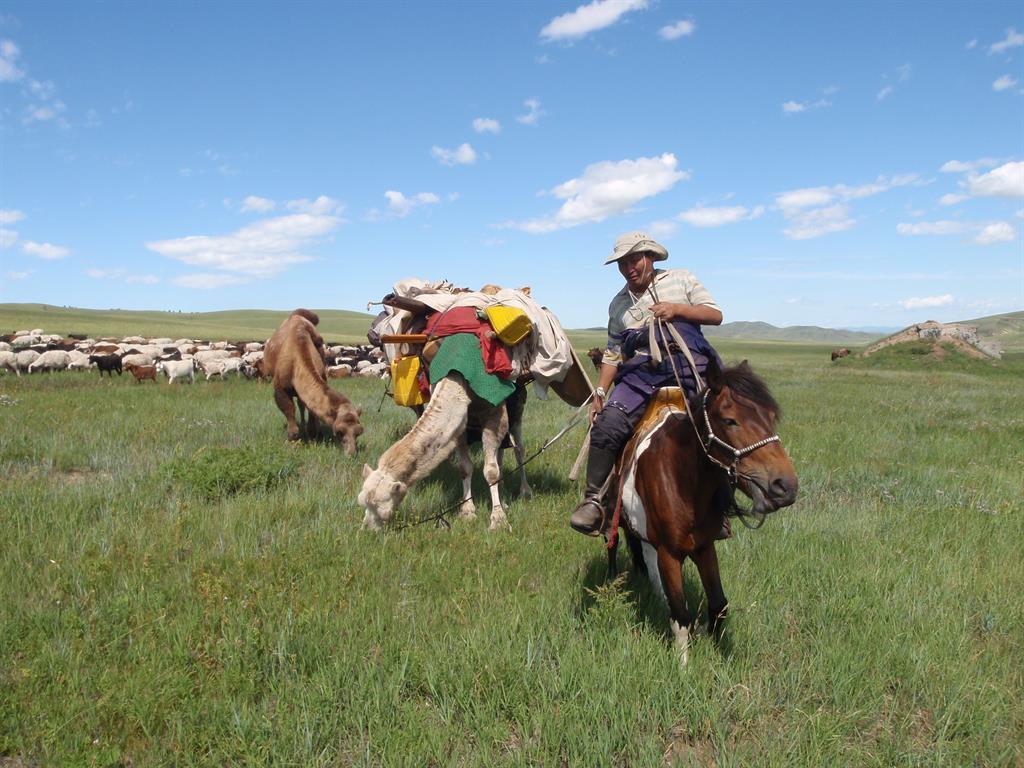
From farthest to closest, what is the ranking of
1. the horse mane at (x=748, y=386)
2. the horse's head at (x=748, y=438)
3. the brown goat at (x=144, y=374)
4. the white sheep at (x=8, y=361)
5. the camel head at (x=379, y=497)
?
1. the white sheep at (x=8, y=361)
2. the brown goat at (x=144, y=374)
3. the camel head at (x=379, y=497)
4. the horse mane at (x=748, y=386)
5. the horse's head at (x=748, y=438)

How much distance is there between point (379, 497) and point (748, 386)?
358cm

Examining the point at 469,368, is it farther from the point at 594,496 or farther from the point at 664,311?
Answer: the point at 664,311

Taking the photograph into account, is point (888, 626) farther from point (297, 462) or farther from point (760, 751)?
point (297, 462)

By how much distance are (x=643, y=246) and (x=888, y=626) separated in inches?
118

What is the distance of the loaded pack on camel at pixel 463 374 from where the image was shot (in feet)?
19.4

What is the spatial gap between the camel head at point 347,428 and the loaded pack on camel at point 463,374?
6.30 feet

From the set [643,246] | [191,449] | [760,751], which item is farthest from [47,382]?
[760,751]

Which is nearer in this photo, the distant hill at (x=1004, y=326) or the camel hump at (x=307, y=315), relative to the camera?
the camel hump at (x=307, y=315)

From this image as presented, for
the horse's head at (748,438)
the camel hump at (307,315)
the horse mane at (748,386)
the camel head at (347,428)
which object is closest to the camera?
the horse's head at (748,438)

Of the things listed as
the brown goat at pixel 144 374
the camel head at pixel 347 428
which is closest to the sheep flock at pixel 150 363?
the brown goat at pixel 144 374

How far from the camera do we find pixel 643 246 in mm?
4516

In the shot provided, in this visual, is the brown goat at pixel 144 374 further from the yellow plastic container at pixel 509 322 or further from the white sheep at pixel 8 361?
the yellow plastic container at pixel 509 322

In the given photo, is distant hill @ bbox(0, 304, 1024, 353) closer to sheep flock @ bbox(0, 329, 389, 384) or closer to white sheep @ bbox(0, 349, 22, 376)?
sheep flock @ bbox(0, 329, 389, 384)

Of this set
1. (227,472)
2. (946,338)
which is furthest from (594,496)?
(946,338)
